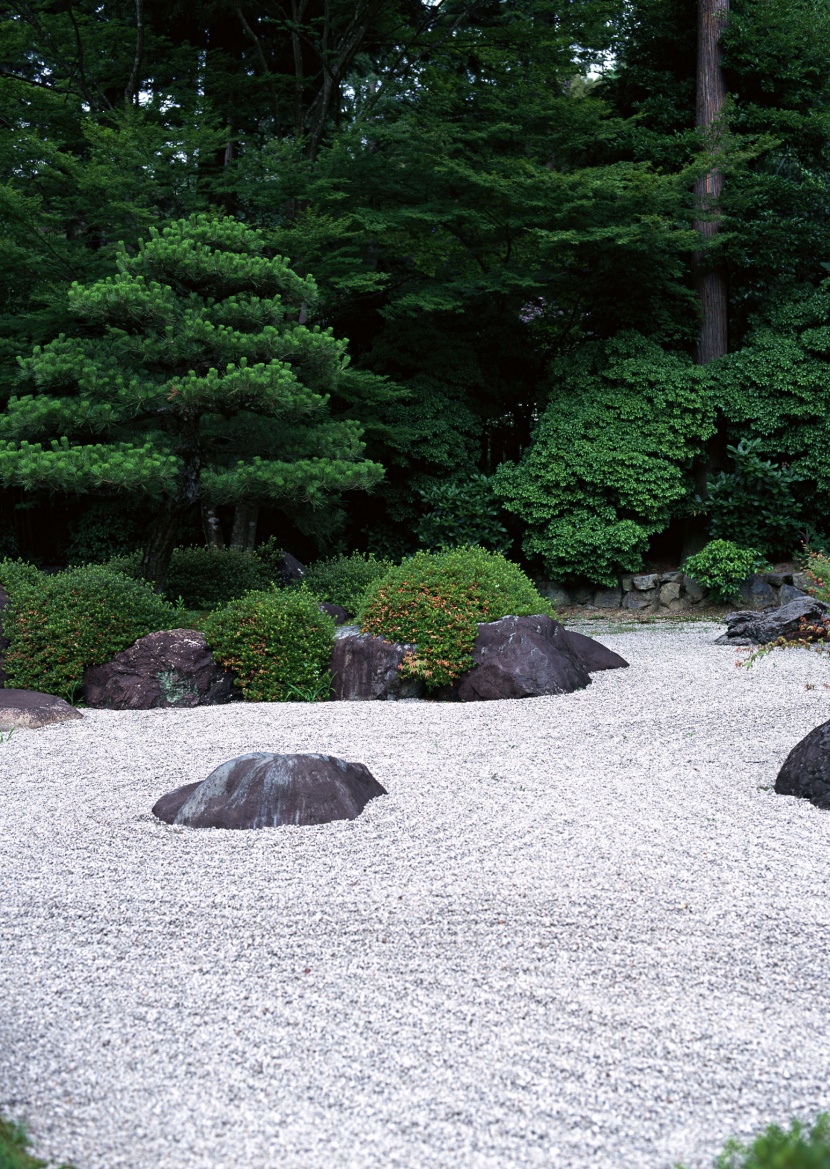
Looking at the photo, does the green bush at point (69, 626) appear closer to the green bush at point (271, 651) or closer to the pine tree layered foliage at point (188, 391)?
the green bush at point (271, 651)

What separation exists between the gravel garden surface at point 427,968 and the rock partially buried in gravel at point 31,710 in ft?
3.58

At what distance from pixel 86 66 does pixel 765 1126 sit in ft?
46.0

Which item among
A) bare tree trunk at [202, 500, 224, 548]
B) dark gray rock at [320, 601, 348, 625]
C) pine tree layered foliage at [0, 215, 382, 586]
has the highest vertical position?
pine tree layered foliage at [0, 215, 382, 586]

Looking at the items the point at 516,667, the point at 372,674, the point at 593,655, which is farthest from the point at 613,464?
the point at 372,674

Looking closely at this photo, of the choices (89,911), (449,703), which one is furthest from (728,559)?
(89,911)

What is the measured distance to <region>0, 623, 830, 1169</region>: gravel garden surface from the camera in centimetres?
182

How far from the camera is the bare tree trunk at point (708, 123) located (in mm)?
12977

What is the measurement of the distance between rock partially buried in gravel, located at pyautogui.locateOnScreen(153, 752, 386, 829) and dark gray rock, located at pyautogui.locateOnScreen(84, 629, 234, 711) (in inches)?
104

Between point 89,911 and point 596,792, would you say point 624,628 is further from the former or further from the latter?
point 89,911

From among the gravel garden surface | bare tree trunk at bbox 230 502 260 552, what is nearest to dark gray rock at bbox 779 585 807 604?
bare tree trunk at bbox 230 502 260 552

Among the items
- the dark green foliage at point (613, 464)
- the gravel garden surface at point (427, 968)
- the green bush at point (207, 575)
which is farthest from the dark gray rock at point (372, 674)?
the dark green foliage at point (613, 464)

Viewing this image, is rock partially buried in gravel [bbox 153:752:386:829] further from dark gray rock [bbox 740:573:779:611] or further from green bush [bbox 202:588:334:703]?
dark gray rock [bbox 740:573:779:611]

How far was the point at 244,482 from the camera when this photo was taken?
24.0ft

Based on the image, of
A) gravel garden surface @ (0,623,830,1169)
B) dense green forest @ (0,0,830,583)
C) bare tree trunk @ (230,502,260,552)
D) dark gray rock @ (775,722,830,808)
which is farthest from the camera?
bare tree trunk @ (230,502,260,552)
